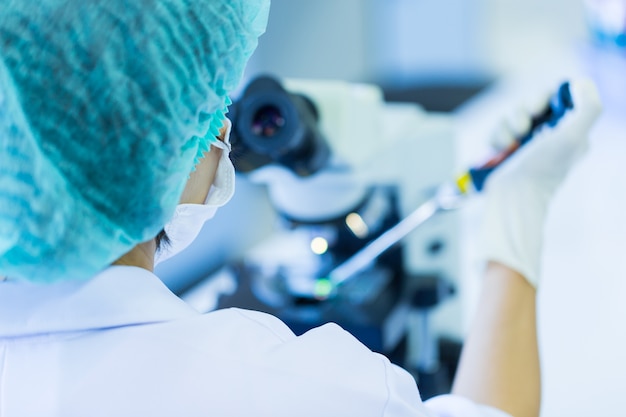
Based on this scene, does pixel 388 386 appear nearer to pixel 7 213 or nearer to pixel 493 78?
pixel 7 213

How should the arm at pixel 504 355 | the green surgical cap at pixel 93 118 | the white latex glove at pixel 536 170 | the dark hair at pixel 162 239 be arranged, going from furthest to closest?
the white latex glove at pixel 536 170, the arm at pixel 504 355, the dark hair at pixel 162 239, the green surgical cap at pixel 93 118

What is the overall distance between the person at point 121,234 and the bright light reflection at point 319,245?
0.56 m

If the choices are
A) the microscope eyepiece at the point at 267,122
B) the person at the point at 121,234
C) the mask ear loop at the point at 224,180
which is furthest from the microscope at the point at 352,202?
the person at the point at 121,234

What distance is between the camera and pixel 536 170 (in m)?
0.99

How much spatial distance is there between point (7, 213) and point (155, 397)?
0.17 m

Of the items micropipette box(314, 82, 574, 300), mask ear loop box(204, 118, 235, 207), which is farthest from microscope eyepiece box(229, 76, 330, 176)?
micropipette box(314, 82, 574, 300)

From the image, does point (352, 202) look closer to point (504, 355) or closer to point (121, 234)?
point (504, 355)

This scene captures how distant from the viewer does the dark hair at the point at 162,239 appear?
0.64 metres

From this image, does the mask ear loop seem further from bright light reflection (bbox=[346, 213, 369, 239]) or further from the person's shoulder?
bright light reflection (bbox=[346, 213, 369, 239])

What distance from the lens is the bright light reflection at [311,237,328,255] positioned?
3.77ft

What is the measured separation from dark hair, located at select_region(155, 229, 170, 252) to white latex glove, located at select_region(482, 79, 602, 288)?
460mm

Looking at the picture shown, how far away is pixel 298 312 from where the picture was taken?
1.05m

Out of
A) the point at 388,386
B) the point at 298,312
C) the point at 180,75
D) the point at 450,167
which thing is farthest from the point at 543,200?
the point at 180,75

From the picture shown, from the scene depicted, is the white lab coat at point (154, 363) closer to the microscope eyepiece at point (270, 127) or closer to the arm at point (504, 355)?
the arm at point (504, 355)
